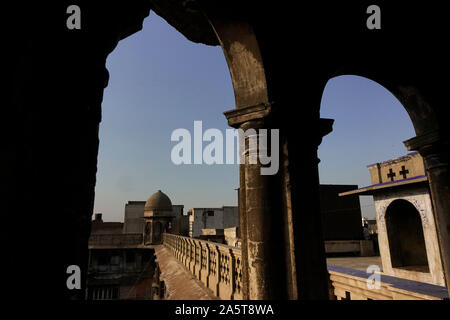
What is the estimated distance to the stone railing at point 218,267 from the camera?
5988 millimetres

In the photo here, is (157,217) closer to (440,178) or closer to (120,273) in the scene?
(120,273)

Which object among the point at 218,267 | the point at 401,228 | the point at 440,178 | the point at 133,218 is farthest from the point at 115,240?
the point at 440,178

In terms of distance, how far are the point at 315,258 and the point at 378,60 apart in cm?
349

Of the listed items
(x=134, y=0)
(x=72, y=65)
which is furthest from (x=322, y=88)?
(x=72, y=65)

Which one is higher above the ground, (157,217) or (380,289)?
(157,217)

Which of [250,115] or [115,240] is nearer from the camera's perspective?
[250,115]

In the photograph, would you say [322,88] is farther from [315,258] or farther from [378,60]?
[315,258]

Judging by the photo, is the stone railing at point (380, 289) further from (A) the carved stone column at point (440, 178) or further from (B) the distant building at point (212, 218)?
(B) the distant building at point (212, 218)

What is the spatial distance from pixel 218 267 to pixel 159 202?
2016cm

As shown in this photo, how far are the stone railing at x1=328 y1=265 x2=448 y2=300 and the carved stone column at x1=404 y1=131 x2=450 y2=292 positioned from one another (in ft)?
2.56

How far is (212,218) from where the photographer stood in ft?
118

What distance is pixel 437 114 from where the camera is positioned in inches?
164

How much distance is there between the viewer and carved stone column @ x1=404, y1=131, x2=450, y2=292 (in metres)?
3.89

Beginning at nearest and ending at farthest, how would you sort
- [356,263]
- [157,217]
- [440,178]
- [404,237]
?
[440,178] → [404,237] → [356,263] → [157,217]
